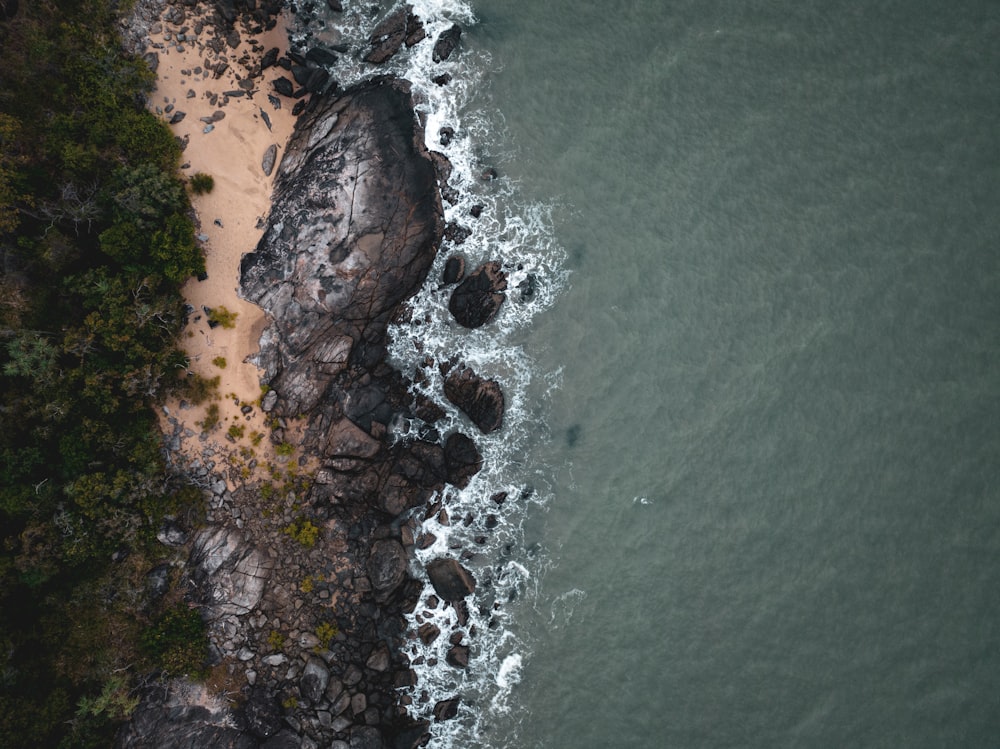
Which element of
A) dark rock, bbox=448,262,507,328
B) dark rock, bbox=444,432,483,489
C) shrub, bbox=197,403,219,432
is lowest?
shrub, bbox=197,403,219,432

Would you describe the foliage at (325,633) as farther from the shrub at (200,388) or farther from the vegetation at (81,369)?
the shrub at (200,388)

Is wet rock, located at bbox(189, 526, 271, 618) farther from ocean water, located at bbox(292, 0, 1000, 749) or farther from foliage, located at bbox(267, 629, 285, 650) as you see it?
ocean water, located at bbox(292, 0, 1000, 749)

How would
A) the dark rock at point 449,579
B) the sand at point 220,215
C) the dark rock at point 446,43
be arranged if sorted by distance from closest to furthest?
the sand at point 220,215, the dark rock at point 449,579, the dark rock at point 446,43

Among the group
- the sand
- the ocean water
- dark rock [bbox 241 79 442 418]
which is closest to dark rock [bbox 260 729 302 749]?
the ocean water

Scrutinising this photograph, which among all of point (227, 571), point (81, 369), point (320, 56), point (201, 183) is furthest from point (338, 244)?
point (227, 571)

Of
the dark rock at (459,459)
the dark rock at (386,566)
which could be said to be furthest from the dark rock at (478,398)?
the dark rock at (386,566)

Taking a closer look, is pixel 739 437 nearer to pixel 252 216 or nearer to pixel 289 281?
pixel 289 281

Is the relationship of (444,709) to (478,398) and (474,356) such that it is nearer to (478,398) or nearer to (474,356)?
(478,398)
